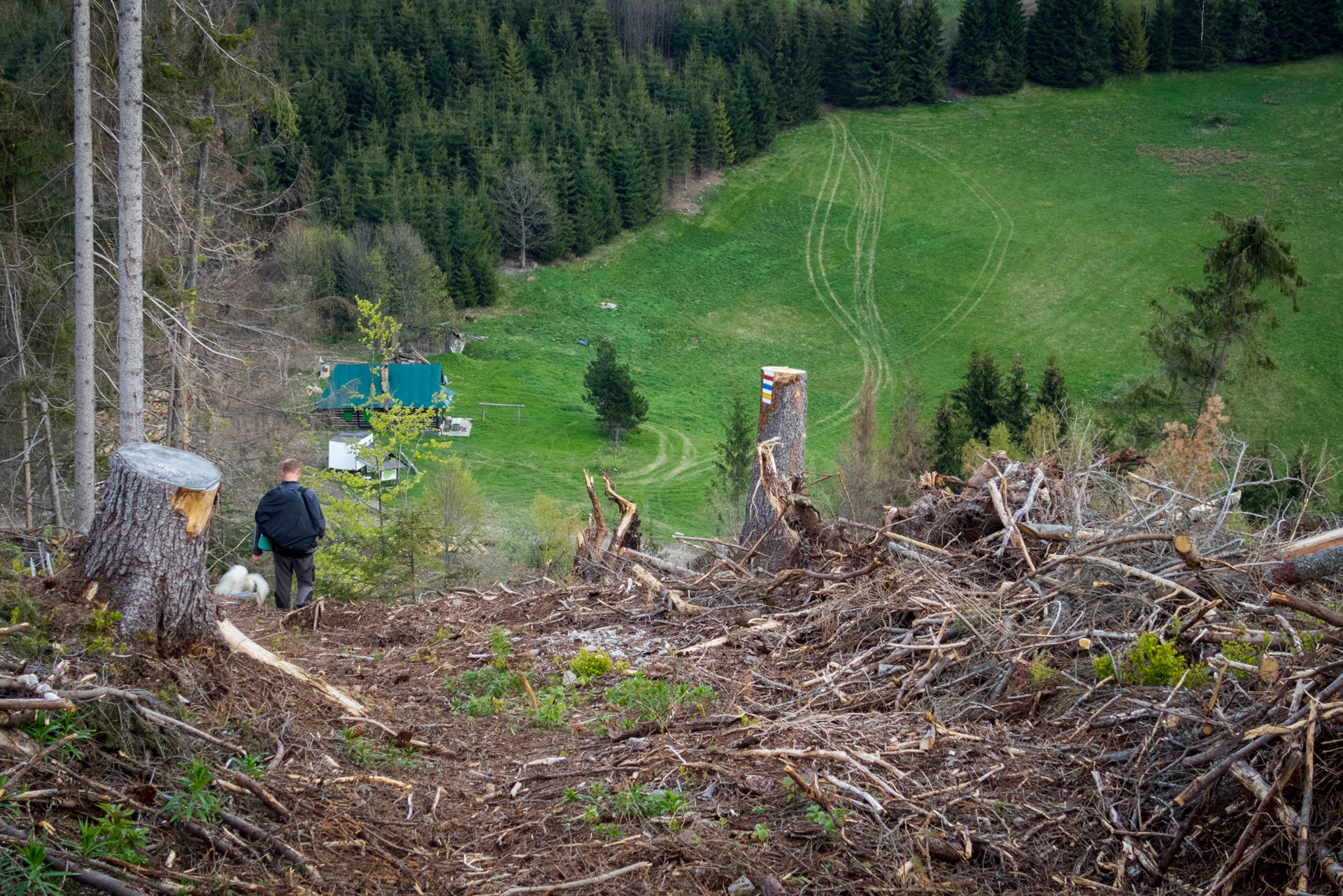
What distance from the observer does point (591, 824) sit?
12.4 feet

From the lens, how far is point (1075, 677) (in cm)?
459

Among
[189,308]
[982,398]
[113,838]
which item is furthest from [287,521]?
[982,398]

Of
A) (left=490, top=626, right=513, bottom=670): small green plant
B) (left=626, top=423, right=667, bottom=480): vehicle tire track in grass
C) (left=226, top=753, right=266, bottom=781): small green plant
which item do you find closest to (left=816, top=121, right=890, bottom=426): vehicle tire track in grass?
(left=626, top=423, right=667, bottom=480): vehicle tire track in grass

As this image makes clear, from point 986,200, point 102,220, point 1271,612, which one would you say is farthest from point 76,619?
point 986,200

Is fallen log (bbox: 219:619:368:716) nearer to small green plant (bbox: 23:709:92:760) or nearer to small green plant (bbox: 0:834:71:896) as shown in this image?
small green plant (bbox: 23:709:92:760)

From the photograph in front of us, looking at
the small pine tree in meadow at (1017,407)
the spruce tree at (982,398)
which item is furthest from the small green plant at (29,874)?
the spruce tree at (982,398)

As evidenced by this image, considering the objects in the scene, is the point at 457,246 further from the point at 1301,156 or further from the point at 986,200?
the point at 1301,156

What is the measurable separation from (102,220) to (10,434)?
188 inches

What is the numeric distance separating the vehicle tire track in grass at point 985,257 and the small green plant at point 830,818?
48.2 m

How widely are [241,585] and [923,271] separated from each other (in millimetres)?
52278

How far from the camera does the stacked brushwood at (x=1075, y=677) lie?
3285mm

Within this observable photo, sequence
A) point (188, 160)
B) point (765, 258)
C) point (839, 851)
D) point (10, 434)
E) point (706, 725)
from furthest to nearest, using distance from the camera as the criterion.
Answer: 1. point (765, 258)
2. point (188, 160)
3. point (10, 434)
4. point (706, 725)
5. point (839, 851)

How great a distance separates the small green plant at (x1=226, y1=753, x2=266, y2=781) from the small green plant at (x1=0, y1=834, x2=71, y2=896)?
0.93 metres

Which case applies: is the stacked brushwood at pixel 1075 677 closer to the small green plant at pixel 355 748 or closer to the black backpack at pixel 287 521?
the small green plant at pixel 355 748
